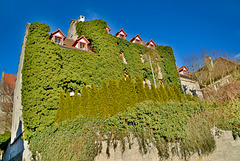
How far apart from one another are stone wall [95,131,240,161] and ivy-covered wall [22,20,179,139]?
4998 millimetres

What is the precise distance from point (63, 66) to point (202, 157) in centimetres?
1042

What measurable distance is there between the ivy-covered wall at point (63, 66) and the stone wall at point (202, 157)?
16.4 ft

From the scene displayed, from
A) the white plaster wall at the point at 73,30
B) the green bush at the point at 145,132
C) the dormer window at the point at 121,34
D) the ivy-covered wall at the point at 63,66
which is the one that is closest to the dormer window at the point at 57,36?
the ivy-covered wall at the point at 63,66

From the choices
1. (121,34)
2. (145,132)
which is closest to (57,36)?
(121,34)

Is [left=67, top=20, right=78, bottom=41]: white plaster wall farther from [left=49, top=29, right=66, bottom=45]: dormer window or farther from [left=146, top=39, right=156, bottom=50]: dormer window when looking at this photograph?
[left=146, top=39, right=156, bottom=50]: dormer window

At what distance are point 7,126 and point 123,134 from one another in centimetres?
2315

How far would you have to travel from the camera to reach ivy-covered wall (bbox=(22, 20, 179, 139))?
992cm

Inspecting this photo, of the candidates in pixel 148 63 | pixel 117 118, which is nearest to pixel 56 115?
pixel 117 118

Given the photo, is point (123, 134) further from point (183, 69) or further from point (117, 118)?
point (183, 69)

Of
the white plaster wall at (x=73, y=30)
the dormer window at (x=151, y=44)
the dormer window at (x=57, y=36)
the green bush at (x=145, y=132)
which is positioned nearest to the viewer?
the green bush at (x=145, y=132)

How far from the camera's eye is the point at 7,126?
2302cm

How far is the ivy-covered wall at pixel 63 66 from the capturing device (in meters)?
9.92

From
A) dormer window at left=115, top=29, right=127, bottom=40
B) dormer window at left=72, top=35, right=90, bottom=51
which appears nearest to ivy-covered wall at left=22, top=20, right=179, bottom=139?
dormer window at left=72, top=35, right=90, bottom=51

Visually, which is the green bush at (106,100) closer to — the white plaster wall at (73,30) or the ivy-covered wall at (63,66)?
the ivy-covered wall at (63,66)
